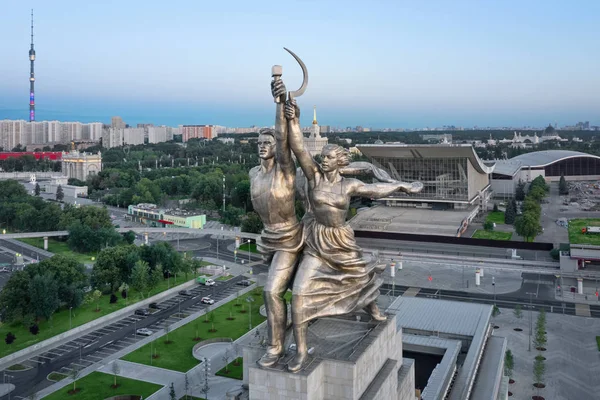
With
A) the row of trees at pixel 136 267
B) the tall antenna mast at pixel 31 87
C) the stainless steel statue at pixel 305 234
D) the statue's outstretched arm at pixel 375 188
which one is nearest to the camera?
the stainless steel statue at pixel 305 234

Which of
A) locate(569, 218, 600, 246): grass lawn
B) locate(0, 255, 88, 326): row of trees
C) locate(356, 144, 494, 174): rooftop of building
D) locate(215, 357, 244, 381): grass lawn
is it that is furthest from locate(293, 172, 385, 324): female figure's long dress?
locate(356, 144, 494, 174): rooftop of building

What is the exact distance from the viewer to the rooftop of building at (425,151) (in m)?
42.8

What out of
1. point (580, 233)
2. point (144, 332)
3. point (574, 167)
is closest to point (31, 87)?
point (574, 167)

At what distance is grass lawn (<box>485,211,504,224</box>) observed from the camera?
148ft

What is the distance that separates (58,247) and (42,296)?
17018 mm

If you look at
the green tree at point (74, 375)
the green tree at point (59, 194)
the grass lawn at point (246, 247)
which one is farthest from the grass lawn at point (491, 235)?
the green tree at point (59, 194)

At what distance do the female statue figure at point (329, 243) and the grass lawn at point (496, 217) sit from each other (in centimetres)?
3827

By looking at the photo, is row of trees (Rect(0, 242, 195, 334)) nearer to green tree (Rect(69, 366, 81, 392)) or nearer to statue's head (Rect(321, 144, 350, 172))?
green tree (Rect(69, 366, 81, 392))

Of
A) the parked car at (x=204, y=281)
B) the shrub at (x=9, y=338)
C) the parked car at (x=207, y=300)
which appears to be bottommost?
the shrub at (x=9, y=338)

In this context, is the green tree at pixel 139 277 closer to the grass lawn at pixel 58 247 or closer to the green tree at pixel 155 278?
the green tree at pixel 155 278

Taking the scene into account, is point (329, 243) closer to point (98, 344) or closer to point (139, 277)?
point (98, 344)

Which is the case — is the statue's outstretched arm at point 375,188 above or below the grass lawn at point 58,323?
above

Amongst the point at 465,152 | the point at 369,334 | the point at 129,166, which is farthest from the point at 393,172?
the point at 129,166

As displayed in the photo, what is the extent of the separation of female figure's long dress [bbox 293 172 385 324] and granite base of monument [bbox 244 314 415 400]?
2.31 ft
